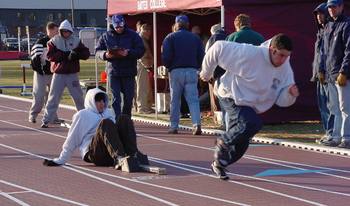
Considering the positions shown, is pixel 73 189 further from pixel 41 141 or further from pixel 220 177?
pixel 41 141

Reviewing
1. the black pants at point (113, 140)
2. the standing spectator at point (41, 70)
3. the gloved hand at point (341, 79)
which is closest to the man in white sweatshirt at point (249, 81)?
the black pants at point (113, 140)

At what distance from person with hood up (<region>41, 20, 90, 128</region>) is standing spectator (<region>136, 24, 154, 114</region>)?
2.93m

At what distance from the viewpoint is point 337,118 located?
11.7 meters

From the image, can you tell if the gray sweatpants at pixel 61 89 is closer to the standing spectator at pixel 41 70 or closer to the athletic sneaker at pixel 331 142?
the standing spectator at pixel 41 70

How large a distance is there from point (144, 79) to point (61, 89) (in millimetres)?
3227

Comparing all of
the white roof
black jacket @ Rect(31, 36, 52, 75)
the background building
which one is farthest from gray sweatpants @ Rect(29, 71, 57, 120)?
the white roof

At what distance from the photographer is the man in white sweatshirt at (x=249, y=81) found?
841 cm

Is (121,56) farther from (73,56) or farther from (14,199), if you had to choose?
(14,199)

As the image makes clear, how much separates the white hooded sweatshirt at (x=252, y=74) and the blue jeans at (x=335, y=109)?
10.4 ft

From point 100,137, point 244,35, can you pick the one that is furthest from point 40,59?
point 100,137

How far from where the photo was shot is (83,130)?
32.2 feet

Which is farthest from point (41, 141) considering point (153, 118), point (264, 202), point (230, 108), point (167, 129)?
point (264, 202)

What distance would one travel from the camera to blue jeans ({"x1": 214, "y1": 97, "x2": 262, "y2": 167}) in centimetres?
852

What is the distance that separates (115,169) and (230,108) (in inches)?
73.1
